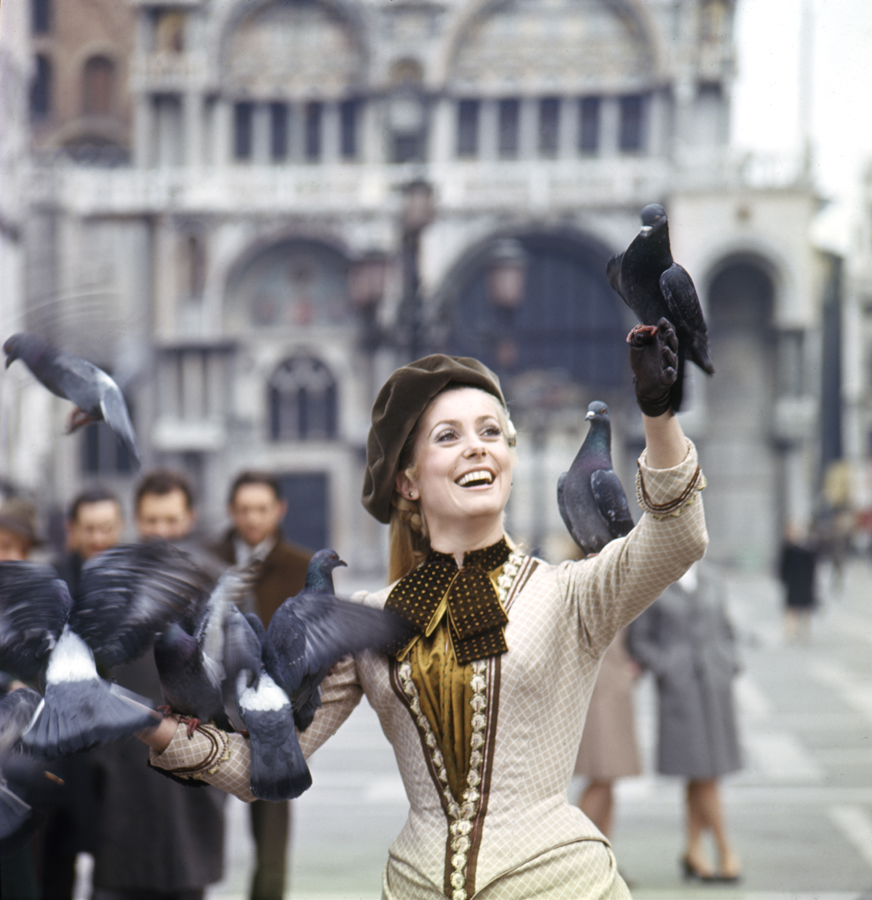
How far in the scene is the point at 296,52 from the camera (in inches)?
865

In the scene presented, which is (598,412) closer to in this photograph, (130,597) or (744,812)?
(130,597)

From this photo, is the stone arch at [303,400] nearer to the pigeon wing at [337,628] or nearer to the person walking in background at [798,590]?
the person walking in background at [798,590]

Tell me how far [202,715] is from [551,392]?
19.6 metres

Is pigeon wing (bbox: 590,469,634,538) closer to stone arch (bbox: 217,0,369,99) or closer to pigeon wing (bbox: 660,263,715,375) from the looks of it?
pigeon wing (bbox: 660,263,715,375)

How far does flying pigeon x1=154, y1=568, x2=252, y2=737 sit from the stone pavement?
106 cm

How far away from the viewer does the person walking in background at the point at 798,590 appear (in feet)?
41.5

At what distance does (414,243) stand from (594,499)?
24.6ft

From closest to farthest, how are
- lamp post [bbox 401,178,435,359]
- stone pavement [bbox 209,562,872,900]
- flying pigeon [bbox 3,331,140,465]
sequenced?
flying pigeon [bbox 3,331,140,465]
stone pavement [bbox 209,562,872,900]
lamp post [bbox 401,178,435,359]

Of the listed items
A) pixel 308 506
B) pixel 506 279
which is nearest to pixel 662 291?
pixel 506 279

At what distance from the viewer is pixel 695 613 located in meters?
4.96

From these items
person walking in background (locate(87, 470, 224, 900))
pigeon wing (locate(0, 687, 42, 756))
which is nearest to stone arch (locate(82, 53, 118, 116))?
person walking in background (locate(87, 470, 224, 900))

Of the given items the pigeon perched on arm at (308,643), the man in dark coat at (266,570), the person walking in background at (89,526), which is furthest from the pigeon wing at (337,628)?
the man in dark coat at (266,570)

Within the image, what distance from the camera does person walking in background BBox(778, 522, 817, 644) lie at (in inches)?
498

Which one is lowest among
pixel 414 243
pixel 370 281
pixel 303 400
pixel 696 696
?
pixel 696 696
